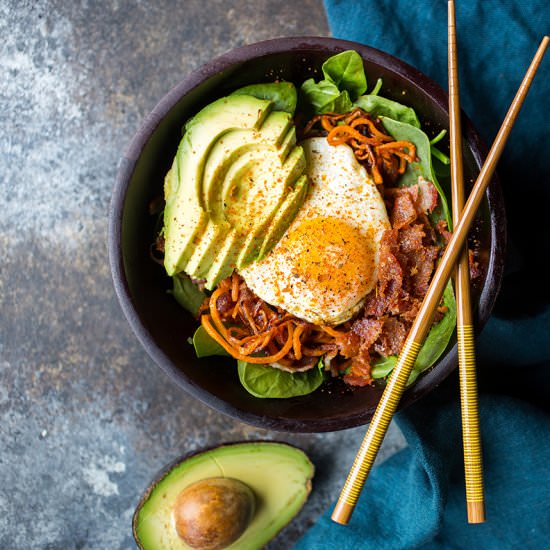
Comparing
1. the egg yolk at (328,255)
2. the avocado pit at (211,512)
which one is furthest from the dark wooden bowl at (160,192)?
→ the avocado pit at (211,512)

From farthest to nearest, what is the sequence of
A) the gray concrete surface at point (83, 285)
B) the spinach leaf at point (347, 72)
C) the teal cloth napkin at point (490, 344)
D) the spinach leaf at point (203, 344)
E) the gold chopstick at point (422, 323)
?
the gray concrete surface at point (83, 285), the teal cloth napkin at point (490, 344), the spinach leaf at point (203, 344), the spinach leaf at point (347, 72), the gold chopstick at point (422, 323)

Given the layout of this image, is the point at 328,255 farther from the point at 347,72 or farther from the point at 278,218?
the point at 347,72

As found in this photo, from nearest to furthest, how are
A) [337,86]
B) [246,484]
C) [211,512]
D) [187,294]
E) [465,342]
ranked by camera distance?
[465,342] < [337,86] < [187,294] < [211,512] < [246,484]

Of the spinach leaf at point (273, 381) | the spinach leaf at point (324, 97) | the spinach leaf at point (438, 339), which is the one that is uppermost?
the spinach leaf at point (324, 97)

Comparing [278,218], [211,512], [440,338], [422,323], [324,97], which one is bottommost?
[211,512]

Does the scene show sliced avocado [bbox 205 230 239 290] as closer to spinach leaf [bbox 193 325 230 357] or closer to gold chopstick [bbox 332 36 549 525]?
spinach leaf [bbox 193 325 230 357]

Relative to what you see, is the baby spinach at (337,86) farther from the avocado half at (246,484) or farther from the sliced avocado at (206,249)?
the avocado half at (246,484)

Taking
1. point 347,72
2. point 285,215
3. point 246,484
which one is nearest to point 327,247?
point 285,215
